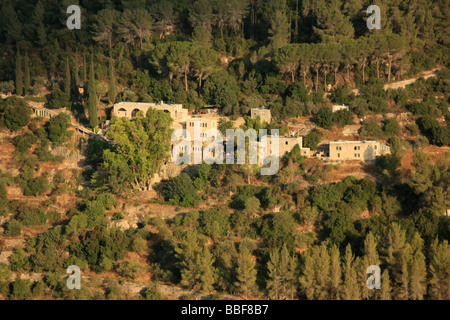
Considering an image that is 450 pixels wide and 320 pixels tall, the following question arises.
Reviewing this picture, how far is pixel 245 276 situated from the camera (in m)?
50.6

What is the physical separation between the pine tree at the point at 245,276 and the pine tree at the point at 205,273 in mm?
1742

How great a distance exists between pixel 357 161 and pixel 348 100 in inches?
350

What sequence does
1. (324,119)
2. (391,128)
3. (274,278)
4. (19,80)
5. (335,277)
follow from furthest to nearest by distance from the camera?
(19,80) < (324,119) < (391,128) < (274,278) < (335,277)

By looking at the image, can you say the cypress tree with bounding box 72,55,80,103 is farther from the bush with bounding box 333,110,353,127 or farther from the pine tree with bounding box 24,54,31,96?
the bush with bounding box 333,110,353,127

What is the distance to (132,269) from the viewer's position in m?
53.6

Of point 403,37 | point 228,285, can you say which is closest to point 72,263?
point 228,285

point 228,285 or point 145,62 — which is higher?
point 145,62

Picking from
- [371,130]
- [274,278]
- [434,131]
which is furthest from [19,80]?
[434,131]

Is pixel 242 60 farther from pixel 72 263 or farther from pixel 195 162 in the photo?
pixel 72 263

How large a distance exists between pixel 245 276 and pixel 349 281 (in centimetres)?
665

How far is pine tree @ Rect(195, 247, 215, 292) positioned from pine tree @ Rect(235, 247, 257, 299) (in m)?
1.74

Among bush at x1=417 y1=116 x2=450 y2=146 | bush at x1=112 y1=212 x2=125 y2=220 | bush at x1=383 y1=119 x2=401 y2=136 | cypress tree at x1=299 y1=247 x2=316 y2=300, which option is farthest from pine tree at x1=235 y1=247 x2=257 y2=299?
bush at x1=417 y1=116 x2=450 y2=146

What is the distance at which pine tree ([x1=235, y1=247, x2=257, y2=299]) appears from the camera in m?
50.5

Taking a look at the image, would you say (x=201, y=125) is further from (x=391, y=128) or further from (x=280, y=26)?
(x=280, y=26)
